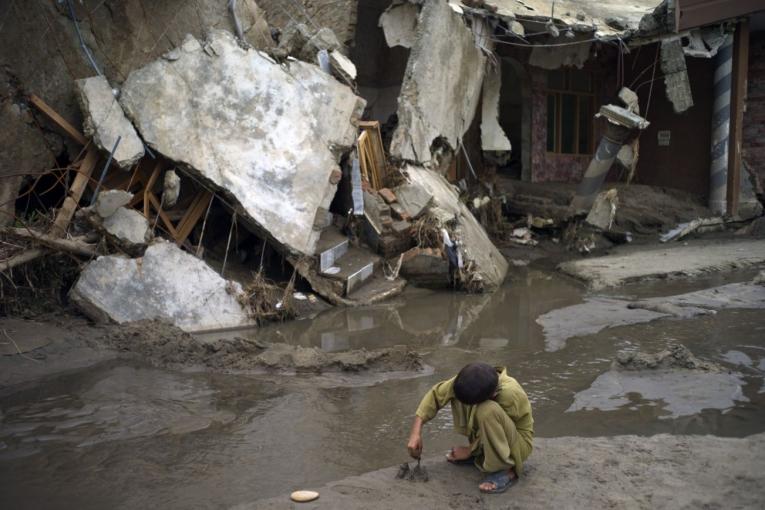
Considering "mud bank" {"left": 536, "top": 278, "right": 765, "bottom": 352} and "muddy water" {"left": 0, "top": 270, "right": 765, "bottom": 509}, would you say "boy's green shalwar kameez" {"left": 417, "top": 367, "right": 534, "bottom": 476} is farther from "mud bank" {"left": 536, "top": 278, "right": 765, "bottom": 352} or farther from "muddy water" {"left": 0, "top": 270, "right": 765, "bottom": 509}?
"mud bank" {"left": 536, "top": 278, "right": 765, "bottom": 352}

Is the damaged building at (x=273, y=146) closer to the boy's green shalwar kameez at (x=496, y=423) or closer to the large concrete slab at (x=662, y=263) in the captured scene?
the large concrete slab at (x=662, y=263)

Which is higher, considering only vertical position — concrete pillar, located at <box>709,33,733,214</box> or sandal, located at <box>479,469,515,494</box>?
concrete pillar, located at <box>709,33,733,214</box>

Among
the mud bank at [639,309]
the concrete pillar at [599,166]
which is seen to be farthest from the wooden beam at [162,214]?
the concrete pillar at [599,166]

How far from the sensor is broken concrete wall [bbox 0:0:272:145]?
256 inches

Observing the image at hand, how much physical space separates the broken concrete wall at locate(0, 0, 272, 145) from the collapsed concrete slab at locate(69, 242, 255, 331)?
1761 mm

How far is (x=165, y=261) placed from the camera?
20.7 ft

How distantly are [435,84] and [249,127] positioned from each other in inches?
131

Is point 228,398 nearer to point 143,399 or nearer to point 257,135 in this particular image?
point 143,399

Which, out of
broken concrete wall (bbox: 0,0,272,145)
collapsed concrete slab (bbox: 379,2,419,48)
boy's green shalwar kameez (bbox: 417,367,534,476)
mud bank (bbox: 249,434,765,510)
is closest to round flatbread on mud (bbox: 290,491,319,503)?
mud bank (bbox: 249,434,765,510)

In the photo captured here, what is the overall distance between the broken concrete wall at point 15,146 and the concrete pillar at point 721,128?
11.1m

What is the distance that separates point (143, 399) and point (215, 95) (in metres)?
3.76

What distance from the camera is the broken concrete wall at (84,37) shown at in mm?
6500

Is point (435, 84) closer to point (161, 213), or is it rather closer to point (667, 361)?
point (161, 213)

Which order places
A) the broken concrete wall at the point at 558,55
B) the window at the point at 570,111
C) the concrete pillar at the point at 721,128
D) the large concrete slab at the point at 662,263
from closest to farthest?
the large concrete slab at the point at 662,263 → the concrete pillar at the point at 721,128 → the broken concrete wall at the point at 558,55 → the window at the point at 570,111
